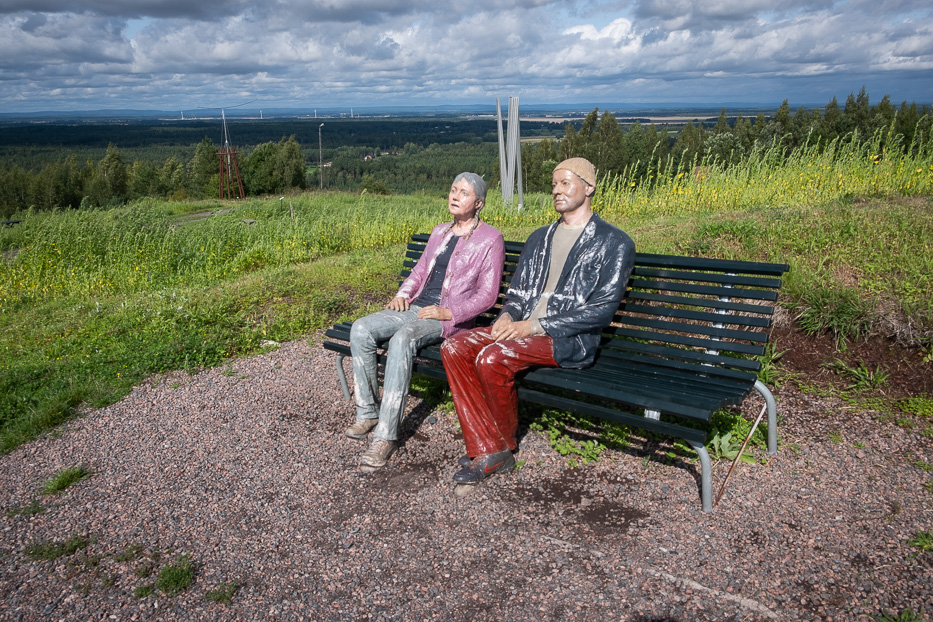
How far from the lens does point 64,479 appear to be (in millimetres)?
3584

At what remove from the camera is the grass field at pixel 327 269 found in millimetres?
4742

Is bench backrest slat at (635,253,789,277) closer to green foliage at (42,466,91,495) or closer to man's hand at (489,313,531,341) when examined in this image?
man's hand at (489,313,531,341)

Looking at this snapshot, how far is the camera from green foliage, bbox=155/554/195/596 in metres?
2.70

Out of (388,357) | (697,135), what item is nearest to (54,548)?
(388,357)

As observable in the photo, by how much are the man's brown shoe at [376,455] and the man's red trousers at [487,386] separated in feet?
1.58

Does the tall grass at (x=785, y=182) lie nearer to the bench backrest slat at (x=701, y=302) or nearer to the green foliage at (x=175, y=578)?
the bench backrest slat at (x=701, y=302)

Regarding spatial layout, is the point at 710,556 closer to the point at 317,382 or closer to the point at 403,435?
the point at 403,435

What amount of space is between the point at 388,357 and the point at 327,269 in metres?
4.09

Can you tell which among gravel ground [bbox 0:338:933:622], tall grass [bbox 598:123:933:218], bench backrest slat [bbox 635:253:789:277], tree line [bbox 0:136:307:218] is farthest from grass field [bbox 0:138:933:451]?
tree line [bbox 0:136:307:218]

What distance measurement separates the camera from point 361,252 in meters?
8.95

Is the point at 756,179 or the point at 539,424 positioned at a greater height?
the point at 756,179

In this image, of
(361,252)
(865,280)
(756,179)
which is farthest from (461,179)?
(756,179)

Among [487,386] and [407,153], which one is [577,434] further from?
[407,153]

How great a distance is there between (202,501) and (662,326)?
8.63 ft
